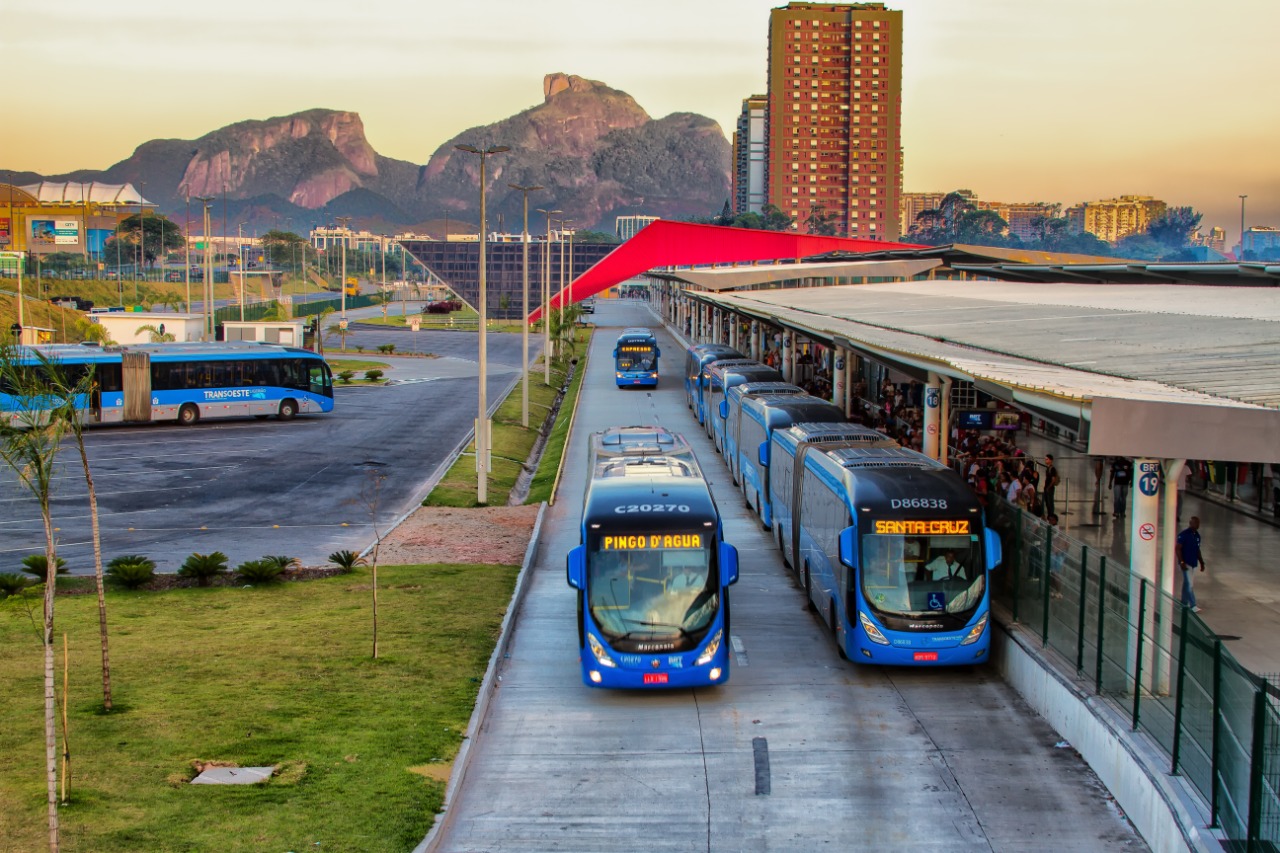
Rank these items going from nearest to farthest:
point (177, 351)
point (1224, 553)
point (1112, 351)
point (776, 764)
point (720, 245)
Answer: point (776, 764), point (1112, 351), point (1224, 553), point (177, 351), point (720, 245)

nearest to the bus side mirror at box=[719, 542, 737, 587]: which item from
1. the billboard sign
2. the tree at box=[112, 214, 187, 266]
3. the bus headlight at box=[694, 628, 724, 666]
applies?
the bus headlight at box=[694, 628, 724, 666]

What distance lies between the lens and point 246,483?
38.7 metres

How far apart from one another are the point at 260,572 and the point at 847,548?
12.7 metres

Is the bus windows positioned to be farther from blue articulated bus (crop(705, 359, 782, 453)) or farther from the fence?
blue articulated bus (crop(705, 359, 782, 453))

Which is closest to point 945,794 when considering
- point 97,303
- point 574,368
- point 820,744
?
point 820,744

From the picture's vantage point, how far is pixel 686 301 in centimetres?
10788

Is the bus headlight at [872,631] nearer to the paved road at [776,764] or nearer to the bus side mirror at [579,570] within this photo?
the paved road at [776,764]

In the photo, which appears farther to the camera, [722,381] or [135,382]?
[135,382]

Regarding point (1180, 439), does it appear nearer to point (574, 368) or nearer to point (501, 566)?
point (501, 566)

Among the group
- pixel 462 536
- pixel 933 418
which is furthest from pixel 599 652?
pixel 462 536

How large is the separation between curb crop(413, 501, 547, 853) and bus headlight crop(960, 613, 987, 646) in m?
6.73

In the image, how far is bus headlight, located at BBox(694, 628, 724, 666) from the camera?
17516mm

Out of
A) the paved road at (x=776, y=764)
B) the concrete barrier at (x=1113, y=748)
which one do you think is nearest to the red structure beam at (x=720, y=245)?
the paved road at (x=776, y=764)

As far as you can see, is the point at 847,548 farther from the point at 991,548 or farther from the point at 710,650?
the point at 710,650
